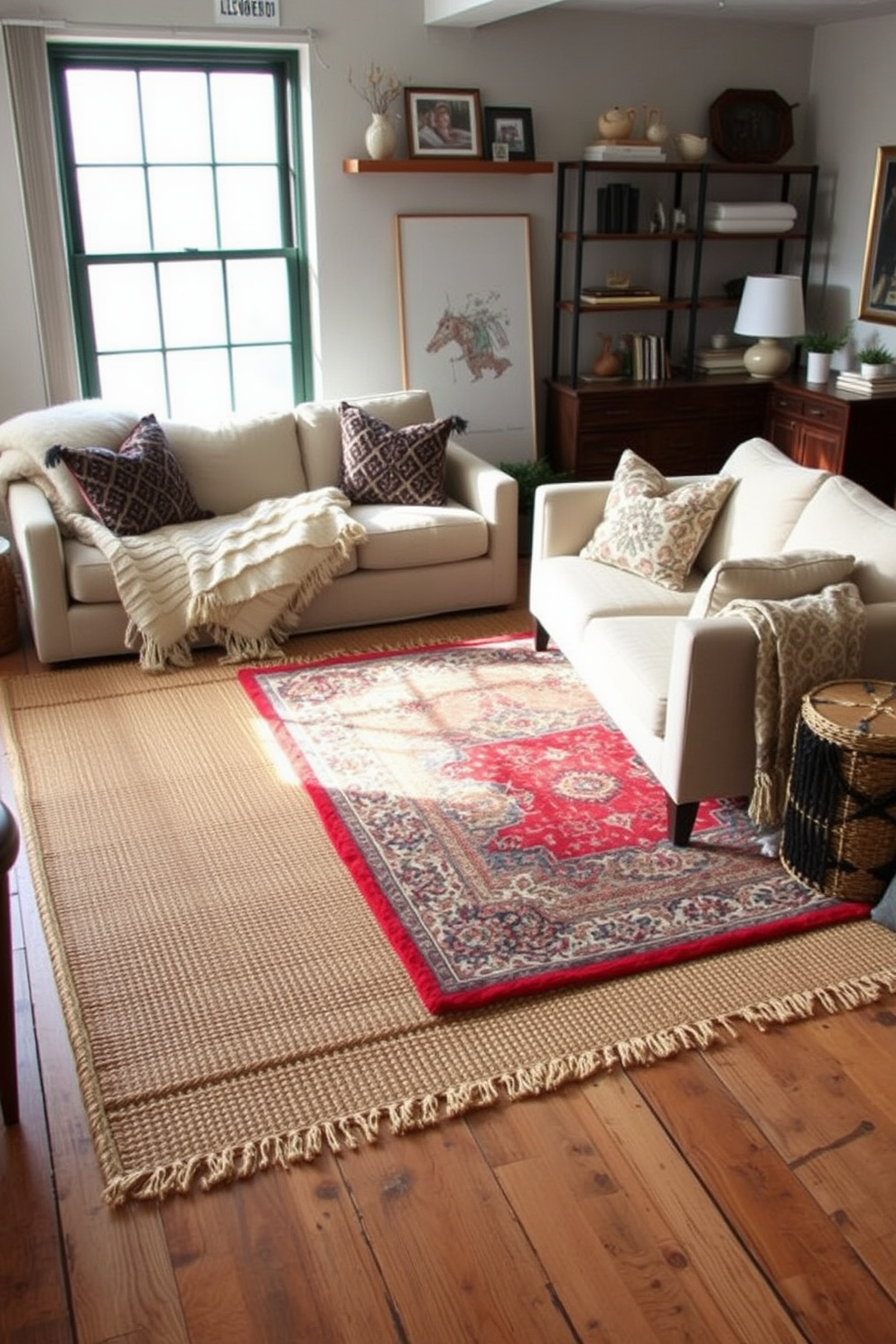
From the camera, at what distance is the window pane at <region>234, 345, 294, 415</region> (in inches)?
213

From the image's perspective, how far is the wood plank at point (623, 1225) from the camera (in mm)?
1926

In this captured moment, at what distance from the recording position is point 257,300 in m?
5.37

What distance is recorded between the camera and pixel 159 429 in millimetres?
4684

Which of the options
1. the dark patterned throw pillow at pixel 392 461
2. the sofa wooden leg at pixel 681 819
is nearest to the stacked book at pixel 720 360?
the dark patterned throw pillow at pixel 392 461

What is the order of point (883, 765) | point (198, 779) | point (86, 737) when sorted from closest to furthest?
point (883, 765) < point (198, 779) < point (86, 737)

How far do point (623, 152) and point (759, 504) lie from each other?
2370 mm

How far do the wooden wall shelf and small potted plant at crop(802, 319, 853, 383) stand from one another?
1.48 m

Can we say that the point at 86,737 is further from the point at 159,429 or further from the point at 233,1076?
the point at 233,1076

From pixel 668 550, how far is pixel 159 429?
2031mm

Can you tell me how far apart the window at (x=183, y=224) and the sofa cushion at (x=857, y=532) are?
8.59ft

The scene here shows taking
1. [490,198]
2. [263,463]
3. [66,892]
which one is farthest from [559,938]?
[490,198]

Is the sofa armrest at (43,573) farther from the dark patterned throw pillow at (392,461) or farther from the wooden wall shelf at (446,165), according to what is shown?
the wooden wall shelf at (446,165)

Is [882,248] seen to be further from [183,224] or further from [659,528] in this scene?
[183,224]

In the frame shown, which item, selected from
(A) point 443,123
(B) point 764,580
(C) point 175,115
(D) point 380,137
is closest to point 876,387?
(A) point 443,123
